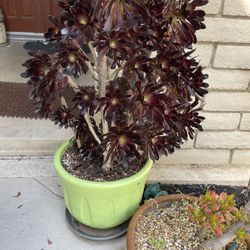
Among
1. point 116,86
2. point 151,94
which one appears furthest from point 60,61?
point 151,94

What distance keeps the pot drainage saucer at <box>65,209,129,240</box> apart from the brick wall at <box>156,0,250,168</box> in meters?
0.54

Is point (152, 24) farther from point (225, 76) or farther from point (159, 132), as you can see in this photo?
point (225, 76)

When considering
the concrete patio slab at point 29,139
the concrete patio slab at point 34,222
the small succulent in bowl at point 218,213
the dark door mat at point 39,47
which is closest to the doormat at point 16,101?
the concrete patio slab at point 29,139

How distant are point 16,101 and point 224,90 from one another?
159 centimetres

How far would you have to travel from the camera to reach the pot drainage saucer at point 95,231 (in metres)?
1.81

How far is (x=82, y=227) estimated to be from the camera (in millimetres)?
1852

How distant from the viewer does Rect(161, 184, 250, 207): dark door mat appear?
2.10 metres

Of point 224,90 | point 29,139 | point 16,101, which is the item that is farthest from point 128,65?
point 16,101

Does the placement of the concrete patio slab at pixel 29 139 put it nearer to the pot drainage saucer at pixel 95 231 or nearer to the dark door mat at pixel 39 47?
the pot drainage saucer at pixel 95 231

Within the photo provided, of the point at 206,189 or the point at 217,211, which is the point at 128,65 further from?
the point at 206,189

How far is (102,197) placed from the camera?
159cm

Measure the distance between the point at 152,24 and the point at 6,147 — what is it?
1.51 metres

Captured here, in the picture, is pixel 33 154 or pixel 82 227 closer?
pixel 82 227

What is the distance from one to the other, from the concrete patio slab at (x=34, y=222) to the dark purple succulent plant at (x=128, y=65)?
0.68m
